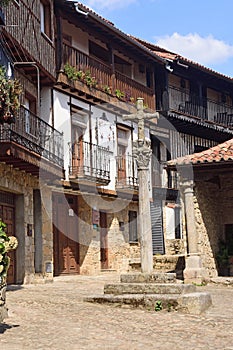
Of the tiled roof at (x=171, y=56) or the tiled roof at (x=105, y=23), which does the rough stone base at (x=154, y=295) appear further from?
the tiled roof at (x=171, y=56)

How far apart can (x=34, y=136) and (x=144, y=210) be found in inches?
219

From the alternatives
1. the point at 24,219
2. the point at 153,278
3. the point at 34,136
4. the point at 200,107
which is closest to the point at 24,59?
the point at 34,136

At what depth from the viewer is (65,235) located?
1938 centimetres

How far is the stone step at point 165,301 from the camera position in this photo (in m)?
9.62

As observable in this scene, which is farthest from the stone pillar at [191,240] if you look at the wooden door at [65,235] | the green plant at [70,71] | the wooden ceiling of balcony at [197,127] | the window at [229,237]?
the wooden ceiling of balcony at [197,127]

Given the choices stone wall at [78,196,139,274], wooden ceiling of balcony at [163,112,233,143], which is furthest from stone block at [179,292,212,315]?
wooden ceiling of balcony at [163,112,233,143]

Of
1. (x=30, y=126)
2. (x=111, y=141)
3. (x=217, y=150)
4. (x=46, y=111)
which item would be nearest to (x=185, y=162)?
(x=217, y=150)

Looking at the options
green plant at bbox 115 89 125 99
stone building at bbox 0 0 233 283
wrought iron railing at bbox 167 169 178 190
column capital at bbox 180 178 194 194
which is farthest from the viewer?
wrought iron railing at bbox 167 169 178 190

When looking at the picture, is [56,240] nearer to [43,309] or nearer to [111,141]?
[111,141]

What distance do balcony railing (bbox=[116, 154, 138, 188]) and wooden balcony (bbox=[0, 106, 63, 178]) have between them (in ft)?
14.2

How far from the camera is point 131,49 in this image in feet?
74.7

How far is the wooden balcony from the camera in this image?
13.0 meters

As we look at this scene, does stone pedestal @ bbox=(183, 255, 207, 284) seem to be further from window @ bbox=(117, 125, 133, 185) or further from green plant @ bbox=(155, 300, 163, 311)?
window @ bbox=(117, 125, 133, 185)

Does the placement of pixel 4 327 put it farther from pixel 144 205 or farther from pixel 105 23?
pixel 105 23
